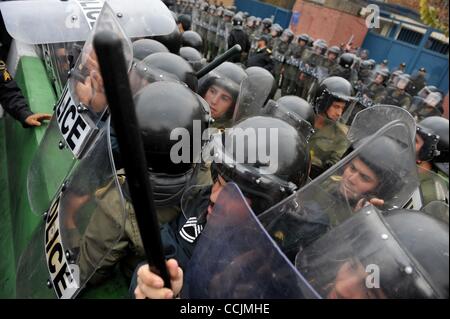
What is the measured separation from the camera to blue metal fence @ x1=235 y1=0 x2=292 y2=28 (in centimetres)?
2369

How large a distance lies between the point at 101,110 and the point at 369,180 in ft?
5.00

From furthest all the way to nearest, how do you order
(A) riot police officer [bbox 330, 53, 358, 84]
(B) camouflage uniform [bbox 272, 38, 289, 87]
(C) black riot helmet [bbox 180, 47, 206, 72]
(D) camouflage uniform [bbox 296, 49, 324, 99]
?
1. (B) camouflage uniform [bbox 272, 38, 289, 87]
2. (D) camouflage uniform [bbox 296, 49, 324, 99]
3. (A) riot police officer [bbox 330, 53, 358, 84]
4. (C) black riot helmet [bbox 180, 47, 206, 72]

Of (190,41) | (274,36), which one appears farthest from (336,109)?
(274,36)

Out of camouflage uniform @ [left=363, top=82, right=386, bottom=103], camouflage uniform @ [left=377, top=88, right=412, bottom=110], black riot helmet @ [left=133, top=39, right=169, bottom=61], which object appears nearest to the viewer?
black riot helmet @ [left=133, top=39, right=169, bottom=61]

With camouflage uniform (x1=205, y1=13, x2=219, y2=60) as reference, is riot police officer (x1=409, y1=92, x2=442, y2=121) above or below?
above

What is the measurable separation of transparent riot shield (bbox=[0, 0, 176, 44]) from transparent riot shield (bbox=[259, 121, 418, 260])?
2.07 m

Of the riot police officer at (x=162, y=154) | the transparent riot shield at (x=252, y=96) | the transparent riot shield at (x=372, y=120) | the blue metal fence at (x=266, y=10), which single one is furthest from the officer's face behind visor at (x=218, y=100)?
the blue metal fence at (x=266, y=10)

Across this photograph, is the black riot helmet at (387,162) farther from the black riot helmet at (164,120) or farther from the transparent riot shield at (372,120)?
the black riot helmet at (164,120)

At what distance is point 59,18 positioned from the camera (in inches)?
109

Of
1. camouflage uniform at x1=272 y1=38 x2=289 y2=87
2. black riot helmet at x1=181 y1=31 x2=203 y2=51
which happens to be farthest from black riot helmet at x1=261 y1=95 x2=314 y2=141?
camouflage uniform at x1=272 y1=38 x2=289 y2=87

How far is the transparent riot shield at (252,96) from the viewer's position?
144 inches

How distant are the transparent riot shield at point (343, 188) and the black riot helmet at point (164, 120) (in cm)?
89

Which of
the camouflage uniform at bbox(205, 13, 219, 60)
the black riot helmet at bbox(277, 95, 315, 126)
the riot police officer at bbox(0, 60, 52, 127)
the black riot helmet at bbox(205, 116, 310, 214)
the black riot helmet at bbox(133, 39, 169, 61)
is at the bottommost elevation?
the camouflage uniform at bbox(205, 13, 219, 60)

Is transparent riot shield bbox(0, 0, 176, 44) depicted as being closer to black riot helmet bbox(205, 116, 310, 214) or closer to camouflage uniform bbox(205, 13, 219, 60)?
black riot helmet bbox(205, 116, 310, 214)
